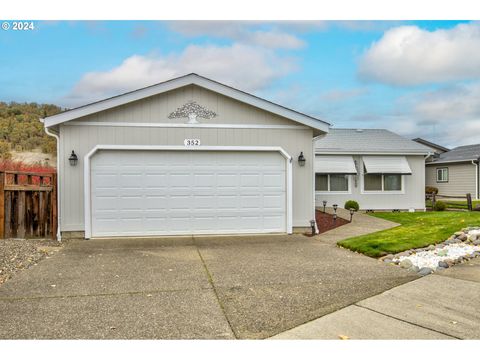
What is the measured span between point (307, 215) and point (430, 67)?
18.3 feet

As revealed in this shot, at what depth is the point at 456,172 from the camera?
77.8ft

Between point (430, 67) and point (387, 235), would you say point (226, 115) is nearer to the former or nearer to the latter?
point (387, 235)

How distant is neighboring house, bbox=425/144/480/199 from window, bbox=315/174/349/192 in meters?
9.26

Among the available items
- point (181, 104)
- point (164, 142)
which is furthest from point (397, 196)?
point (164, 142)

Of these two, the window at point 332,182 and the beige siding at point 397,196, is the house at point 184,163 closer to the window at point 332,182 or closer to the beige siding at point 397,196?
the window at point 332,182

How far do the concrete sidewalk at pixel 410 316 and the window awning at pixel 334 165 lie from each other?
11852 millimetres

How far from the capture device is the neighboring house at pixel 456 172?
22.6 metres

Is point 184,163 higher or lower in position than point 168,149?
lower

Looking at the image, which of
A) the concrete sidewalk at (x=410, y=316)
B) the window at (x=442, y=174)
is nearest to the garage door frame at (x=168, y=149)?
the concrete sidewalk at (x=410, y=316)

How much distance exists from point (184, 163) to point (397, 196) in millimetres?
11243

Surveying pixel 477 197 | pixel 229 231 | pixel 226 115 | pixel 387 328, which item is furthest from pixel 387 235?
pixel 477 197

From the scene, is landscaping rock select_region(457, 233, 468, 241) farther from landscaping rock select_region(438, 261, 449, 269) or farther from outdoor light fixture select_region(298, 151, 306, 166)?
outdoor light fixture select_region(298, 151, 306, 166)

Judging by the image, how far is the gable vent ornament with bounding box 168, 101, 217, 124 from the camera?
1070 centimetres

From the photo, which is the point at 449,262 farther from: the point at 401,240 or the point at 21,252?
the point at 21,252
